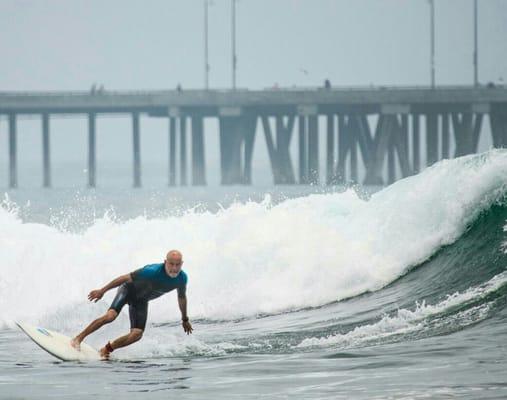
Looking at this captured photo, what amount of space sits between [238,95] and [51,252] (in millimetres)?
111982

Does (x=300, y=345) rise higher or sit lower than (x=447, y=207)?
lower

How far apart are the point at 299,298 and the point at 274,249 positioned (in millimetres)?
2546

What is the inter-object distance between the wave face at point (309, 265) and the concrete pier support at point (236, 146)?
11306 cm

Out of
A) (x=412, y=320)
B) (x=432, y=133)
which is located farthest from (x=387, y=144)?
(x=412, y=320)

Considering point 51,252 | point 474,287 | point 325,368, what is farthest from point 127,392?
point 51,252

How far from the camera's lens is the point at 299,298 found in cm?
2303

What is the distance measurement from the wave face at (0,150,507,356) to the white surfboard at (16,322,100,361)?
948 mm

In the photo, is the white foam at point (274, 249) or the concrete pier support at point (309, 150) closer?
the white foam at point (274, 249)

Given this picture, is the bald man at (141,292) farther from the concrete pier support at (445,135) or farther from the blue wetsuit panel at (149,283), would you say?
the concrete pier support at (445,135)

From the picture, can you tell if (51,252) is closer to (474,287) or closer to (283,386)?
(474,287)

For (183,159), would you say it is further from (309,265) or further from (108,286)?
(108,286)

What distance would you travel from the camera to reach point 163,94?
140 metres

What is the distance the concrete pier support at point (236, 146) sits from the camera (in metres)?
144

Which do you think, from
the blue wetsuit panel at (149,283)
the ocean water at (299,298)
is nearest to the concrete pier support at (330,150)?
the ocean water at (299,298)
